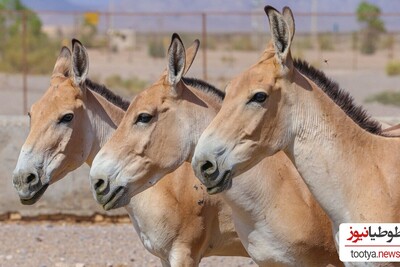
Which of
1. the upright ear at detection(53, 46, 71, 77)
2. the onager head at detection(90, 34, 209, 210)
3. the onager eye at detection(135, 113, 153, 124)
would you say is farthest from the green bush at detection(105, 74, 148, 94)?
the onager eye at detection(135, 113, 153, 124)

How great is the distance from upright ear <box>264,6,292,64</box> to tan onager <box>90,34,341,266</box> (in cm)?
121

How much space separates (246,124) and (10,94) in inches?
960

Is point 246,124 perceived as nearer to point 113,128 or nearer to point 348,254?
point 348,254

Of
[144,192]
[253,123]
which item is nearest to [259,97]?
[253,123]

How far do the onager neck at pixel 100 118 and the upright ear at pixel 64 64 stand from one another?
44 cm

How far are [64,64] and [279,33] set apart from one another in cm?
303

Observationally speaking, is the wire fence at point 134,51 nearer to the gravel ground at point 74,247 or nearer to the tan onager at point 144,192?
the gravel ground at point 74,247

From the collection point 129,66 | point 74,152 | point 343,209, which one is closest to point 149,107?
point 74,152

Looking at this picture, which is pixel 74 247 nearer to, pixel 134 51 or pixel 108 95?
pixel 108 95

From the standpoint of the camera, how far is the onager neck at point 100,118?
8523mm

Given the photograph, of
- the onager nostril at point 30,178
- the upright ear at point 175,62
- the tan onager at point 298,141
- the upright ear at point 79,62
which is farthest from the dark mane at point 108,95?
the tan onager at point 298,141

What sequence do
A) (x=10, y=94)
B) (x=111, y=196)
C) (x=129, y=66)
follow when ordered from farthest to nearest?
(x=129, y=66)
(x=10, y=94)
(x=111, y=196)

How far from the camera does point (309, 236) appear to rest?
745cm

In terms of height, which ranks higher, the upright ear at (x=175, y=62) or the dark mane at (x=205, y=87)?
the upright ear at (x=175, y=62)
